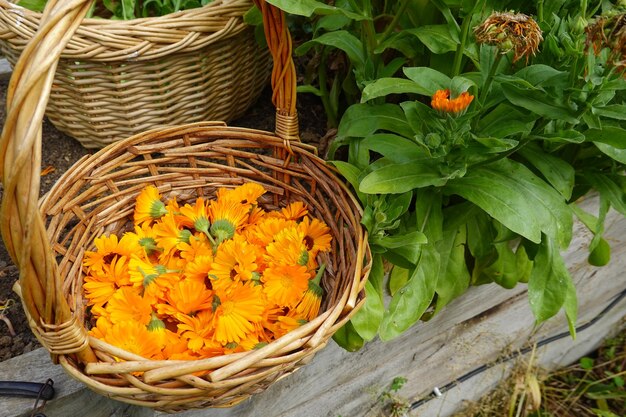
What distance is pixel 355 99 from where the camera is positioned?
1442mm

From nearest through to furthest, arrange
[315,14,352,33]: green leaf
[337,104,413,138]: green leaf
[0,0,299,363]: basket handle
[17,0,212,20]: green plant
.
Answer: [0,0,299,363]: basket handle < [337,104,413,138]: green leaf < [315,14,352,33]: green leaf < [17,0,212,20]: green plant

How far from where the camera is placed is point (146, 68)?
1.25 m

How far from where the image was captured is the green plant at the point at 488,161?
3.04 ft

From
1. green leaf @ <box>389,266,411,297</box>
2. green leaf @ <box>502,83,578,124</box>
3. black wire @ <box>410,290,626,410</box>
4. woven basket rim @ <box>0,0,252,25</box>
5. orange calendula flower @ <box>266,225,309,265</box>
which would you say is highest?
woven basket rim @ <box>0,0,252,25</box>

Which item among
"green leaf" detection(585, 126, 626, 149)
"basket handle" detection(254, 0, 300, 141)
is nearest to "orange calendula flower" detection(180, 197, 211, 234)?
"basket handle" detection(254, 0, 300, 141)

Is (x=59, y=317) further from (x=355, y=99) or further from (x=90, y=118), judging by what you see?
(x=355, y=99)

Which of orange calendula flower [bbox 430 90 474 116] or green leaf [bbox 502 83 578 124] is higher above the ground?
orange calendula flower [bbox 430 90 474 116]

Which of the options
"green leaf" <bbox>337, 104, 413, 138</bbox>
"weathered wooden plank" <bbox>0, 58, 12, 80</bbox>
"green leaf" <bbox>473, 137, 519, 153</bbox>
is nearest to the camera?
"green leaf" <bbox>473, 137, 519, 153</bbox>

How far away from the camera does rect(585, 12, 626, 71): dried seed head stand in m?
0.80

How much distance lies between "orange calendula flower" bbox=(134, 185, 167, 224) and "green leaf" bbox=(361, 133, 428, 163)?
43 cm

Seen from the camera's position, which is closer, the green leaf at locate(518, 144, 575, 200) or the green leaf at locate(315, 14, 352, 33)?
→ the green leaf at locate(518, 144, 575, 200)

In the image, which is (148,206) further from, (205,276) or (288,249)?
(288,249)

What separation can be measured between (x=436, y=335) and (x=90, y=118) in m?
1.04

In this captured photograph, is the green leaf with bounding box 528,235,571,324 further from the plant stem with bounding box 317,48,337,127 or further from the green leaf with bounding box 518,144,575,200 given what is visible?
the plant stem with bounding box 317,48,337,127
